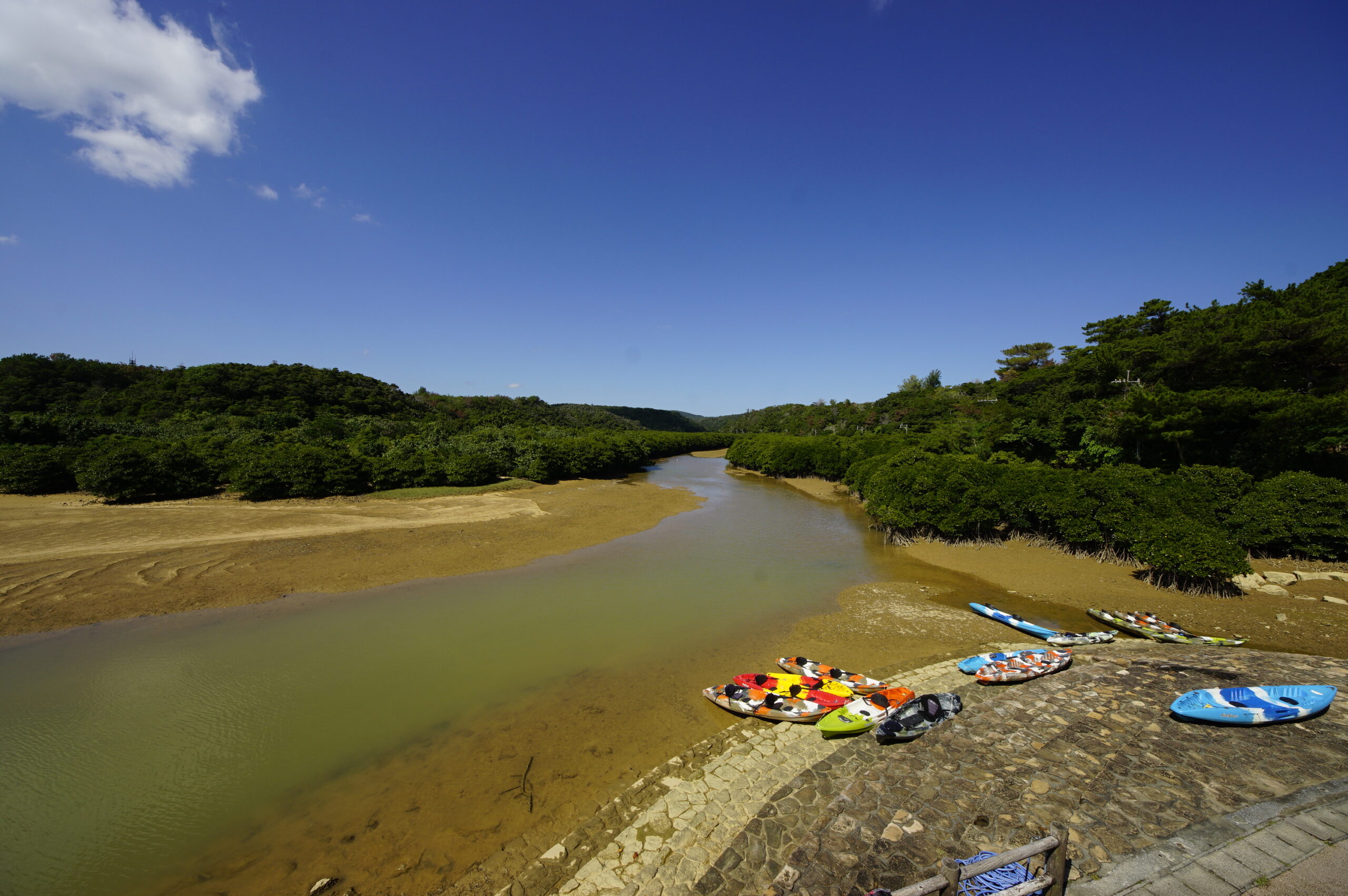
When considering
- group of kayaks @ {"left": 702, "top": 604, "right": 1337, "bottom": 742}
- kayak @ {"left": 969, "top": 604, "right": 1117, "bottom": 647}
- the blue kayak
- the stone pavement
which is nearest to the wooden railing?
the stone pavement

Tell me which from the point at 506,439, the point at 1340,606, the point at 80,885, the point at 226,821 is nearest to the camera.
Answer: the point at 80,885

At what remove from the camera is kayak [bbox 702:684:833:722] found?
9.32m

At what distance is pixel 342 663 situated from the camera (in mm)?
12180

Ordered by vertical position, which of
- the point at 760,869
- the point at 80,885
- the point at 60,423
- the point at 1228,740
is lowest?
the point at 80,885

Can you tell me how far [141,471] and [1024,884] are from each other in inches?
1631

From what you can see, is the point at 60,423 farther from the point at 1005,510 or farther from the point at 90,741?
the point at 1005,510

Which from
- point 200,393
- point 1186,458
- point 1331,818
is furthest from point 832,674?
point 200,393

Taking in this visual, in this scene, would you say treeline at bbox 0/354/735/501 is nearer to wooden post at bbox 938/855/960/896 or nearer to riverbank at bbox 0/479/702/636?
riverbank at bbox 0/479/702/636

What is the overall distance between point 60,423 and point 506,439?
103ft

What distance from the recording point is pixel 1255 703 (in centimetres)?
807

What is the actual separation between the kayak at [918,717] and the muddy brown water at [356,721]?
316cm

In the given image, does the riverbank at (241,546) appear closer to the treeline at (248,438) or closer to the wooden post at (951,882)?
the treeline at (248,438)

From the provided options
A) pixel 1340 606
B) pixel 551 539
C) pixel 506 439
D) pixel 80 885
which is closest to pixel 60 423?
pixel 506 439

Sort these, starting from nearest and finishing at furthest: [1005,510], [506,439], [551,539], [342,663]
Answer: [342,663]
[1005,510]
[551,539]
[506,439]
